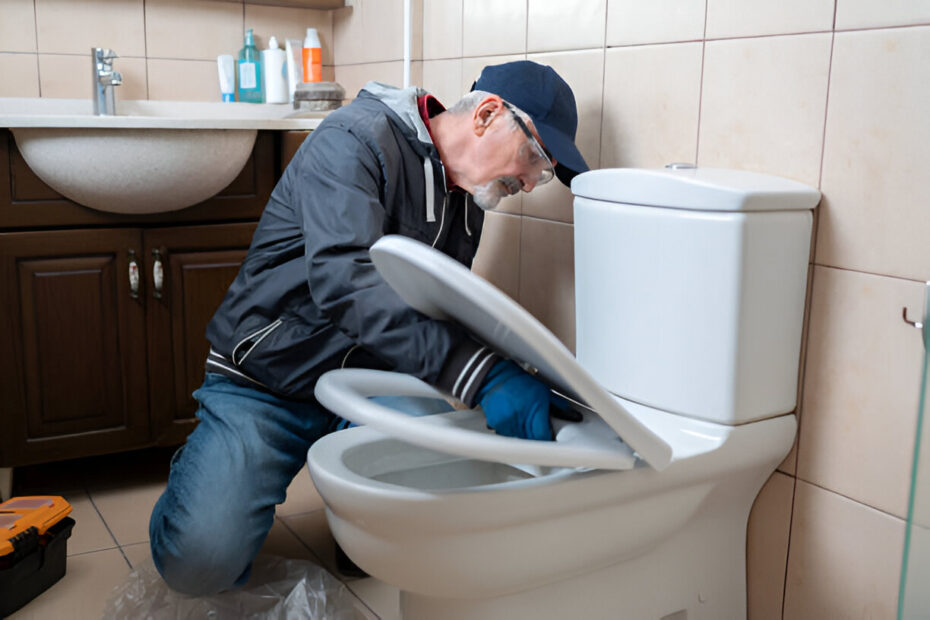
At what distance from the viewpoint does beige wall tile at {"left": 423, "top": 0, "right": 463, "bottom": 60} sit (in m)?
1.93

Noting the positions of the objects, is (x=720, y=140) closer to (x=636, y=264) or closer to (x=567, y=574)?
(x=636, y=264)

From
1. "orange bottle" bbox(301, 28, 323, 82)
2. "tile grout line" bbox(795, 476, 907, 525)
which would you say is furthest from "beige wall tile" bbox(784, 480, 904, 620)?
"orange bottle" bbox(301, 28, 323, 82)

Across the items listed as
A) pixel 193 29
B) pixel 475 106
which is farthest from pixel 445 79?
pixel 193 29

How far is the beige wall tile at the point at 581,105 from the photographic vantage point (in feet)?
5.10

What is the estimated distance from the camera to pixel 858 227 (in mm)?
1154

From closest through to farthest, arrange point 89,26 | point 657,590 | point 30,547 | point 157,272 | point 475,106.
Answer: point 657,590
point 475,106
point 30,547
point 157,272
point 89,26

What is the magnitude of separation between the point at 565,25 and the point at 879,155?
0.68 meters

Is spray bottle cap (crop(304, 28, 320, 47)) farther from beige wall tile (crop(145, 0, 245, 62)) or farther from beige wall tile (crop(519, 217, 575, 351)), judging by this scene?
beige wall tile (crop(519, 217, 575, 351))

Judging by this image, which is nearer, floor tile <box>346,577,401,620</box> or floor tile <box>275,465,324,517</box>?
floor tile <box>346,577,401,620</box>

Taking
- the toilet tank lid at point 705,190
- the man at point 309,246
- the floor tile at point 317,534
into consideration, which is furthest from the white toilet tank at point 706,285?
the floor tile at point 317,534

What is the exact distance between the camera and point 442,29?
1.98m

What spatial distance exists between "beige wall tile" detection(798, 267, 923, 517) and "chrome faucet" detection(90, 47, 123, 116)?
64.2 inches

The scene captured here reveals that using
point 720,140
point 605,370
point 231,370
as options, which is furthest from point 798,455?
point 231,370

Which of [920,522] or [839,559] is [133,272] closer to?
[839,559]
